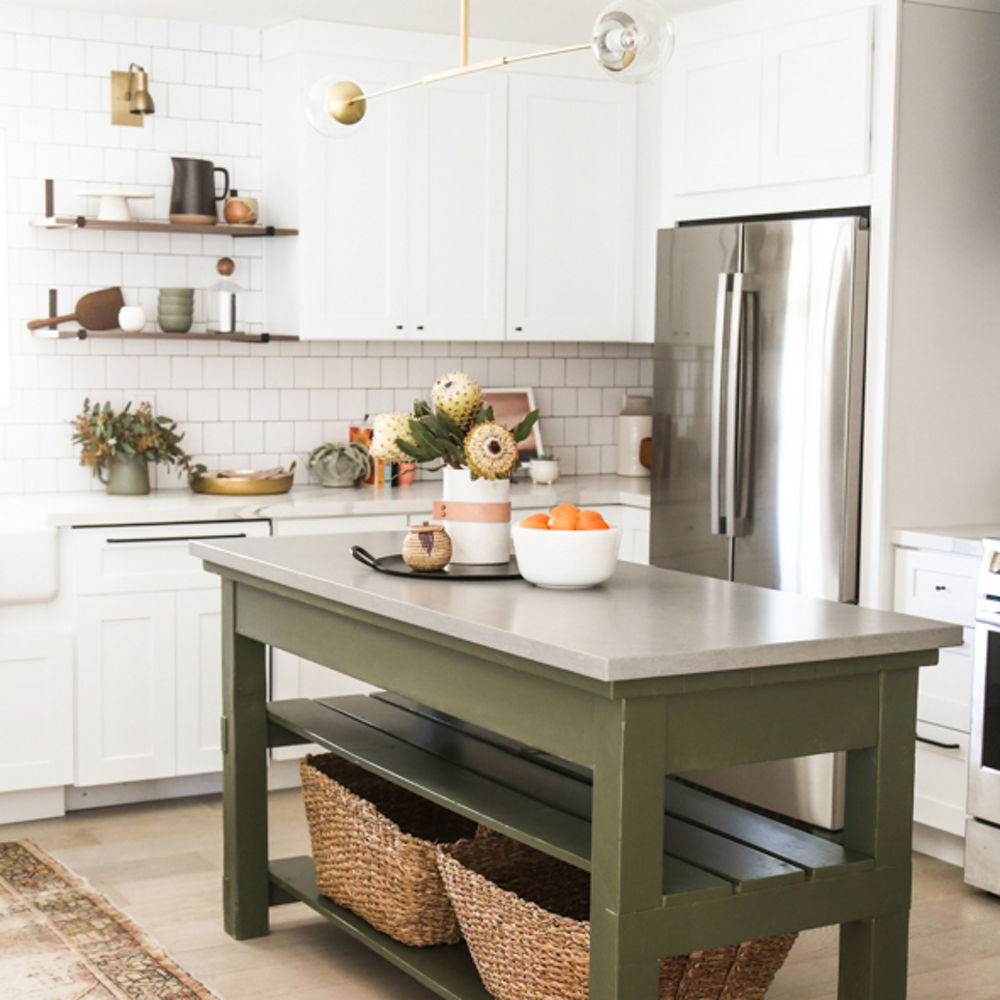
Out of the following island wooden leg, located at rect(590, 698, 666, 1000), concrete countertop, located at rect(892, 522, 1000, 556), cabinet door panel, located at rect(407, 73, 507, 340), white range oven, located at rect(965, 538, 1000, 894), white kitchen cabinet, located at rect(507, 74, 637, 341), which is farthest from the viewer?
white kitchen cabinet, located at rect(507, 74, 637, 341)

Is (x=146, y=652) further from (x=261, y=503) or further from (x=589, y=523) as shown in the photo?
(x=589, y=523)

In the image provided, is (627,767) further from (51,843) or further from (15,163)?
(15,163)

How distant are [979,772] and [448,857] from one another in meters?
1.77

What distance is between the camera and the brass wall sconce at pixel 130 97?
5246 mm

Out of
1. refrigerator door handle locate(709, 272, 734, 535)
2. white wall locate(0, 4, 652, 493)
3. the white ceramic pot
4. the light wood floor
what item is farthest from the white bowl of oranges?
white wall locate(0, 4, 652, 493)

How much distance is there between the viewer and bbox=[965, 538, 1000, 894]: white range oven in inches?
162

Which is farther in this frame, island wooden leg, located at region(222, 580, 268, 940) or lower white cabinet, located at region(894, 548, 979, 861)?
lower white cabinet, located at region(894, 548, 979, 861)

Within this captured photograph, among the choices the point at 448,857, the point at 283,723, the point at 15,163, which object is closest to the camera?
the point at 448,857

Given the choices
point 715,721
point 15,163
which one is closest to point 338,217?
point 15,163

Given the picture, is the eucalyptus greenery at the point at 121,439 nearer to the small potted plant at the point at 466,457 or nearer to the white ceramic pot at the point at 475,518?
the small potted plant at the point at 466,457

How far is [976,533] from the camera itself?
4.51 m

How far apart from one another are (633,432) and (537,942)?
11.5ft

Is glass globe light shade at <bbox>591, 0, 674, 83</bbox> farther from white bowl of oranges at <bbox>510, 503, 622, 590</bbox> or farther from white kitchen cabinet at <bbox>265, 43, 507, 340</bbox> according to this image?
white kitchen cabinet at <bbox>265, 43, 507, 340</bbox>

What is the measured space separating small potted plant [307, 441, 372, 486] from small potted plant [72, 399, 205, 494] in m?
0.55
